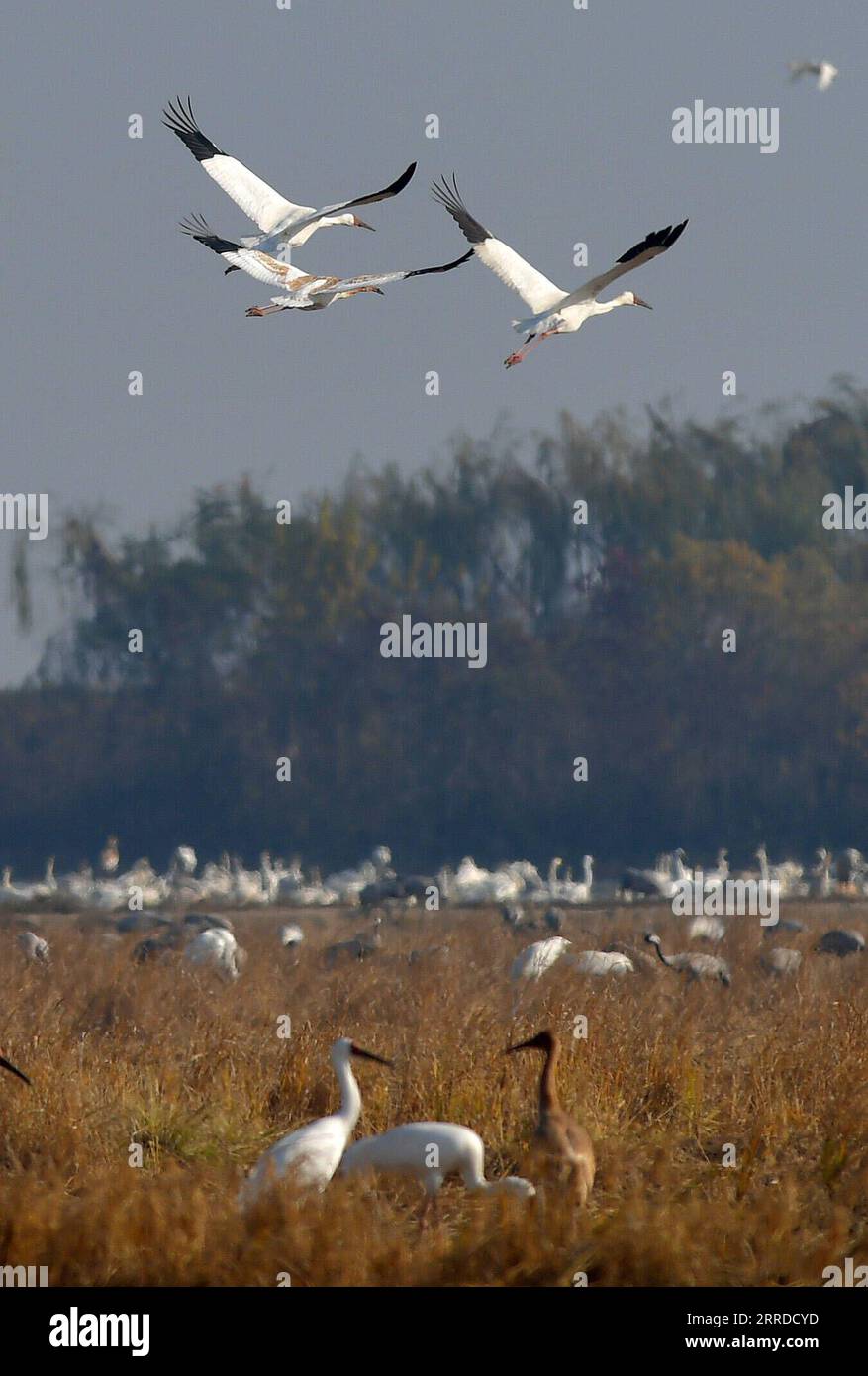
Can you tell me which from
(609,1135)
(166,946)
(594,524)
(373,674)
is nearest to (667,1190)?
(609,1135)

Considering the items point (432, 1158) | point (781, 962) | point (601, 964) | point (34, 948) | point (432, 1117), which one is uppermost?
point (34, 948)

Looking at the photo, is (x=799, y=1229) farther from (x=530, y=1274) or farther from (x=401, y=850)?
(x=401, y=850)

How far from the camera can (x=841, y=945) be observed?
1809 cm

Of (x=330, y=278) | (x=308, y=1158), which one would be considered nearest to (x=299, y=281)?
(x=330, y=278)

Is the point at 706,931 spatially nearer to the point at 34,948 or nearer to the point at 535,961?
the point at 535,961

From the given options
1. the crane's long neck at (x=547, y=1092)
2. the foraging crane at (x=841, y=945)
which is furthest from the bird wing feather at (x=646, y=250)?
the foraging crane at (x=841, y=945)

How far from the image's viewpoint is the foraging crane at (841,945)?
1805 cm

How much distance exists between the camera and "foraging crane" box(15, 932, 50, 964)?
53.7 ft

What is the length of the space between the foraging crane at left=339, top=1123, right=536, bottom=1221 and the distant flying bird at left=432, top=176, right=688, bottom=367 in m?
3.68

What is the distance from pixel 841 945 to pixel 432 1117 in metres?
8.96

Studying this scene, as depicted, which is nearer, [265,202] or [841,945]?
[265,202]

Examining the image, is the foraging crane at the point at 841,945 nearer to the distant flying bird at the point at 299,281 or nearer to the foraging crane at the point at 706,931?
the foraging crane at the point at 706,931

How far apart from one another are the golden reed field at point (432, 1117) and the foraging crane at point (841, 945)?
2591 millimetres

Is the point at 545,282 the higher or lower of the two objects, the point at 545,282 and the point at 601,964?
the higher
